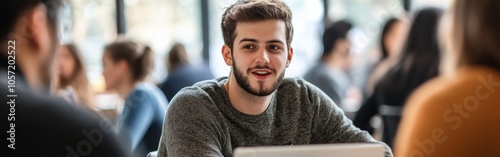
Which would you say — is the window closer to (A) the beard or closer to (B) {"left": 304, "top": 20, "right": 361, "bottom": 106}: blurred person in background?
(B) {"left": 304, "top": 20, "right": 361, "bottom": 106}: blurred person in background

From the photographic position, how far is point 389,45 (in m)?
4.09

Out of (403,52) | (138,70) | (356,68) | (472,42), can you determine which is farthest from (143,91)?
(356,68)

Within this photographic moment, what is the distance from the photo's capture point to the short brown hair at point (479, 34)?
141 centimetres

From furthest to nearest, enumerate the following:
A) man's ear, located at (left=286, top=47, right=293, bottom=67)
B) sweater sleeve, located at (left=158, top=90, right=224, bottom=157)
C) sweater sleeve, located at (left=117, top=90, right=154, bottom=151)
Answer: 1. sweater sleeve, located at (left=117, top=90, right=154, bottom=151)
2. man's ear, located at (left=286, top=47, right=293, bottom=67)
3. sweater sleeve, located at (left=158, top=90, right=224, bottom=157)

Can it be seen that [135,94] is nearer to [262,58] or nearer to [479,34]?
[262,58]

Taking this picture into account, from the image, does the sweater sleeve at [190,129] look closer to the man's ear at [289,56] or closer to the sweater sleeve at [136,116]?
the man's ear at [289,56]

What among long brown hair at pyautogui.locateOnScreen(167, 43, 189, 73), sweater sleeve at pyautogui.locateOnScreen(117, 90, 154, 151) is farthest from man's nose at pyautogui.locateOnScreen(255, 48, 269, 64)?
long brown hair at pyautogui.locateOnScreen(167, 43, 189, 73)

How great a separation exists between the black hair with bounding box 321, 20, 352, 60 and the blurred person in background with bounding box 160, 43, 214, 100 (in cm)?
67

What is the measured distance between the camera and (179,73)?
4477 mm

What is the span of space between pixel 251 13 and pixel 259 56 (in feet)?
0.38

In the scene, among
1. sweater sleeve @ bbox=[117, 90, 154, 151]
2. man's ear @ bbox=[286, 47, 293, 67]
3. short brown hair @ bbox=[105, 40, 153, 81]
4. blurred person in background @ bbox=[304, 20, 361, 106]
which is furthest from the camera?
blurred person in background @ bbox=[304, 20, 361, 106]

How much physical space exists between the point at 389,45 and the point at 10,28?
3.02 meters

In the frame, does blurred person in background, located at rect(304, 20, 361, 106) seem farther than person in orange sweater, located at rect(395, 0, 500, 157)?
Yes

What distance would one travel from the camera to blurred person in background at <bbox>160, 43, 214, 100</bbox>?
443 centimetres
